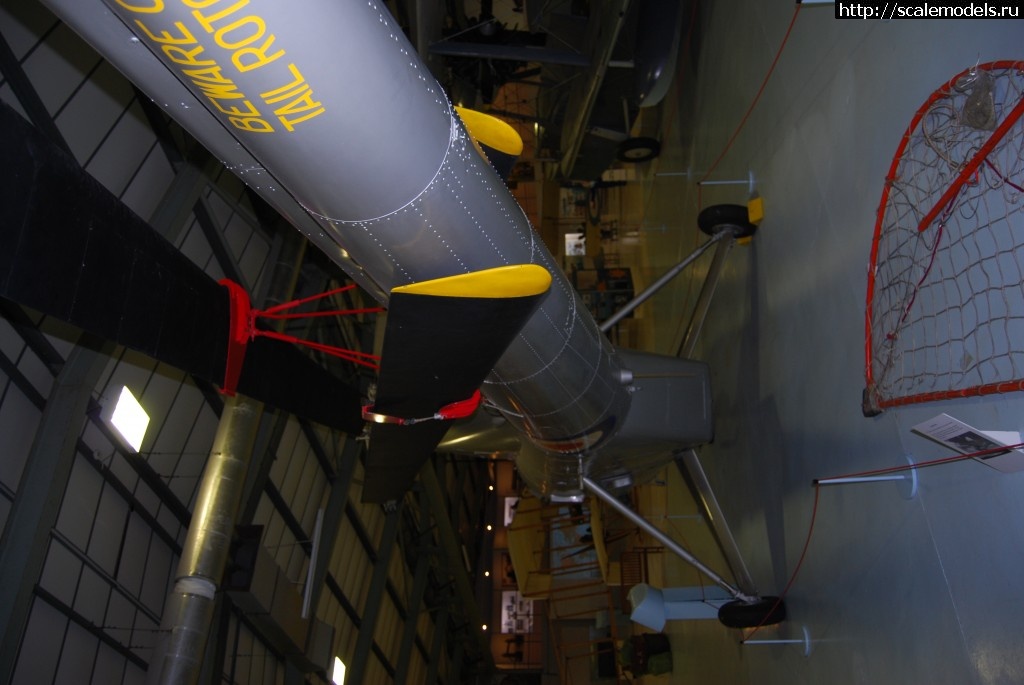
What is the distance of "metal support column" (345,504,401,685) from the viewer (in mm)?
15242

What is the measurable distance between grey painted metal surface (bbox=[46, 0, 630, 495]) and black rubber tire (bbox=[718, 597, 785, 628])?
3863 millimetres

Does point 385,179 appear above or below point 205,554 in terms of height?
above

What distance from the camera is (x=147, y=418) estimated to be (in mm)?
8523

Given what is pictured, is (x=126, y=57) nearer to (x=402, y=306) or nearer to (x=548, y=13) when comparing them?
(x=402, y=306)

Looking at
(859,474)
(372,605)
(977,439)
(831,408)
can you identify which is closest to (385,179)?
(977,439)

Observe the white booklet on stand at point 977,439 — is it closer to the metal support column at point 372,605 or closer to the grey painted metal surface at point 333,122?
the grey painted metal surface at point 333,122

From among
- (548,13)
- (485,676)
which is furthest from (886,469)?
(485,676)

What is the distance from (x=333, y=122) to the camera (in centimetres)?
302

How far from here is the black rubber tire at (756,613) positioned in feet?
21.8

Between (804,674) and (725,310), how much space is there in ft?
13.4

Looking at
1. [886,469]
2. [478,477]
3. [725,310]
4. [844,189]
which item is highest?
[478,477]

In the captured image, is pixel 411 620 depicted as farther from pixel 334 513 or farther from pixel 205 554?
pixel 205 554

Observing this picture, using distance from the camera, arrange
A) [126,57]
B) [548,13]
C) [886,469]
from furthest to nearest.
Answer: [548,13], [886,469], [126,57]

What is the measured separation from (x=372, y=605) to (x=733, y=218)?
11526mm
